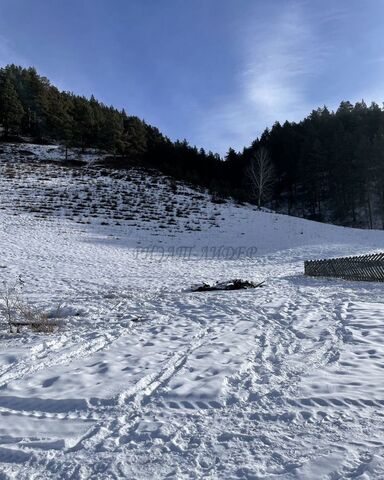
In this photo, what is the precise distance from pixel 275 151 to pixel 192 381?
63.2m

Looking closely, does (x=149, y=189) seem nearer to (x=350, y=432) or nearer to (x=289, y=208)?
(x=289, y=208)

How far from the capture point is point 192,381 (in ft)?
13.7

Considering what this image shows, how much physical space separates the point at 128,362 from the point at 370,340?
395cm

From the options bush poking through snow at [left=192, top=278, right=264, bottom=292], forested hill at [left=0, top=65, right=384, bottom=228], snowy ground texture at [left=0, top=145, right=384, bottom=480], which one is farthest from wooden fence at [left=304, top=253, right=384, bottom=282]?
forested hill at [left=0, top=65, right=384, bottom=228]

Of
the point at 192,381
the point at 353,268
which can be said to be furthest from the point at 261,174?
the point at 192,381

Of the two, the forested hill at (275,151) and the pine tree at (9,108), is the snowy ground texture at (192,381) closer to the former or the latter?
the forested hill at (275,151)

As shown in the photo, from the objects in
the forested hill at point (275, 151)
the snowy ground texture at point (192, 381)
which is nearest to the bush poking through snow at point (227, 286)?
the snowy ground texture at point (192, 381)

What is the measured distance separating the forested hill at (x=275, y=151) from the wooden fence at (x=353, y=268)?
1070 inches

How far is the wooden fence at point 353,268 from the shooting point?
38.8 ft

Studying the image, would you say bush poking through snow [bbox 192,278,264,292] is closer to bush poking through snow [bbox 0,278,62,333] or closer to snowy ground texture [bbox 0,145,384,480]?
snowy ground texture [bbox 0,145,384,480]

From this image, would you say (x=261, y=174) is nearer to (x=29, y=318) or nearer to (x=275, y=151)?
(x=275, y=151)

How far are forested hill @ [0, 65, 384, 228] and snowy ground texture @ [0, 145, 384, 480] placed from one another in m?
33.3

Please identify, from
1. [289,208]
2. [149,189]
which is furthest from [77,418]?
[289,208]

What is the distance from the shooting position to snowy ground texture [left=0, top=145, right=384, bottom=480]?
272 centimetres
